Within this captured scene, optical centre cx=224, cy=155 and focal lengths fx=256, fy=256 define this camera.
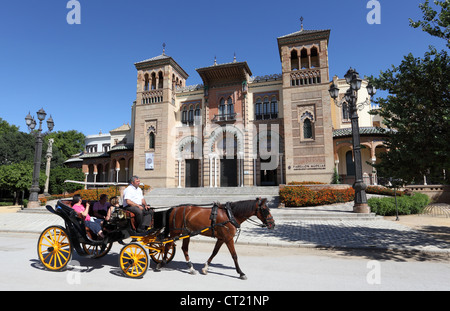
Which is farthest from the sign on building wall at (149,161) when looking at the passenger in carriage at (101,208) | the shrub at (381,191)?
the passenger in carriage at (101,208)

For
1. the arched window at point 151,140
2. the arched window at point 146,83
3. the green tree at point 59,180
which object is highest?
the arched window at point 146,83

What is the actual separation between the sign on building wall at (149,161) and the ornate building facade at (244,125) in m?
0.11

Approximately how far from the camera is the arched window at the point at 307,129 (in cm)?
2398

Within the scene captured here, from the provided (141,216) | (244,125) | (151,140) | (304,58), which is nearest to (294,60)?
(304,58)

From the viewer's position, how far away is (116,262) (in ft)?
18.8

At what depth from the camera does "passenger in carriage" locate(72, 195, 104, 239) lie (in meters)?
5.40

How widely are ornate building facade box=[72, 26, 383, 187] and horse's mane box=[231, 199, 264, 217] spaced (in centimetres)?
1919

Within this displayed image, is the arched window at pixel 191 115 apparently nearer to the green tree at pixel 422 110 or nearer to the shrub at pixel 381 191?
the shrub at pixel 381 191

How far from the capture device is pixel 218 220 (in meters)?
4.95

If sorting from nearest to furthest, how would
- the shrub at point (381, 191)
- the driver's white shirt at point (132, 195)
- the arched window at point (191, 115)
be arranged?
the driver's white shirt at point (132, 195), the shrub at point (381, 191), the arched window at point (191, 115)

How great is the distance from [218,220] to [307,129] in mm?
21021

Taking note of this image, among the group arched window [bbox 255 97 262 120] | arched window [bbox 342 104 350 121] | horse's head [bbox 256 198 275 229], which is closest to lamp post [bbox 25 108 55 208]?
arched window [bbox 255 97 262 120]

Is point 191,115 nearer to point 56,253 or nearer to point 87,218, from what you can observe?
point 87,218
